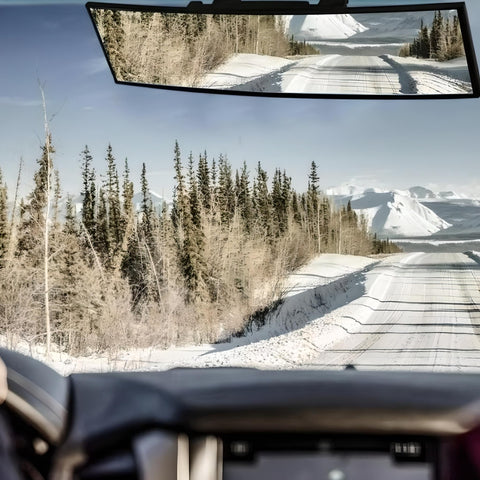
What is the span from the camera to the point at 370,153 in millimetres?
8688

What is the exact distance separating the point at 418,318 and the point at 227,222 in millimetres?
1965

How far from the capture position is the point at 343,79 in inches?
128

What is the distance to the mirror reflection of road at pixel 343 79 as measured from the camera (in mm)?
3141

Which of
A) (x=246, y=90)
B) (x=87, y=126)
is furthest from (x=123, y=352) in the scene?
(x=246, y=90)

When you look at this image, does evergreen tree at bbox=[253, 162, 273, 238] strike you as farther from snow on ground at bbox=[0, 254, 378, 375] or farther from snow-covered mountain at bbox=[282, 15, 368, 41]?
snow-covered mountain at bbox=[282, 15, 368, 41]

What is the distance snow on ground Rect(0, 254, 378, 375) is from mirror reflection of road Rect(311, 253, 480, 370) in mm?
162

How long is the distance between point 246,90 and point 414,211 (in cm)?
592

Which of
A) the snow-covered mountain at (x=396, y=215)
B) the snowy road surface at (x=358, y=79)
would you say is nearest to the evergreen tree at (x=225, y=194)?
the snow-covered mountain at (x=396, y=215)

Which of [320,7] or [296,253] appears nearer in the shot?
[320,7]

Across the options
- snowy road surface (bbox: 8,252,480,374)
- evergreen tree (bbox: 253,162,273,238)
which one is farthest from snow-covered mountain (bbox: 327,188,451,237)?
evergreen tree (bbox: 253,162,273,238)

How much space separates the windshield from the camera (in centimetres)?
841

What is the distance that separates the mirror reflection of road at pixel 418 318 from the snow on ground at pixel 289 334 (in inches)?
6.4

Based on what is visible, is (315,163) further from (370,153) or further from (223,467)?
(223,467)

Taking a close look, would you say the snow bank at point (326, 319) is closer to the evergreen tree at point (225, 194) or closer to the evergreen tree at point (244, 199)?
the evergreen tree at point (244, 199)
